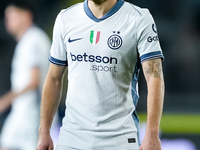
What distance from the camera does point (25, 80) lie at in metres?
4.40

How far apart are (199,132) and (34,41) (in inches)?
122

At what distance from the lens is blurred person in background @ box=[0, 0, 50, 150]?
14.1 feet

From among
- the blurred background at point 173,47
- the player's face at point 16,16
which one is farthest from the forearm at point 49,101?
the blurred background at point 173,47

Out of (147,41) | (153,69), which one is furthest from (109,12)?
(153,69)

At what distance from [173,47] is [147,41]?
6934mm

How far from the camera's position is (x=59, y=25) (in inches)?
97.5

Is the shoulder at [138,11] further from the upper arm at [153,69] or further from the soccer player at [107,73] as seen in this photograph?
the upper arm at [153,69]

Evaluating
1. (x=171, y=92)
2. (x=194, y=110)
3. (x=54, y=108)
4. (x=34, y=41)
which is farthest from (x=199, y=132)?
(x=54, y=108)

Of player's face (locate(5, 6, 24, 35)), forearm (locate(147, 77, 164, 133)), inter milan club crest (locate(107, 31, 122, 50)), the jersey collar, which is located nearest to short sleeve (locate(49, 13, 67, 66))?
the jersey collar

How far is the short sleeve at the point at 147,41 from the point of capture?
2.26 m

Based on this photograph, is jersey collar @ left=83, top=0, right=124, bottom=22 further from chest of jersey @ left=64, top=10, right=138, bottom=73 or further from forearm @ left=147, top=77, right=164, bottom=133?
forearm @ left=147, top=77, right=164, bottom=133

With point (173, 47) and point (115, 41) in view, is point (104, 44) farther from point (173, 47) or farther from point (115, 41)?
point (173, 47)

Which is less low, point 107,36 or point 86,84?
point 107,36

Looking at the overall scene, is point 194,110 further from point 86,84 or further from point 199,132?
point 86,84
